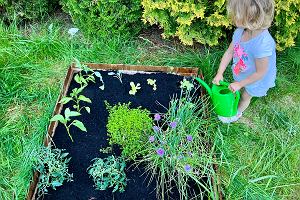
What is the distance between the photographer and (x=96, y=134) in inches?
119

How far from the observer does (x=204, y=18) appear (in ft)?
11.5

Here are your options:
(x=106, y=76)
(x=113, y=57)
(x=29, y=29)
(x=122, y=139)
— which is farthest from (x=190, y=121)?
(x=29, y=29)

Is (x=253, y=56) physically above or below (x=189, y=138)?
above

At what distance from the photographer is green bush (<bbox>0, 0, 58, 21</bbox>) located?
396 centimetres

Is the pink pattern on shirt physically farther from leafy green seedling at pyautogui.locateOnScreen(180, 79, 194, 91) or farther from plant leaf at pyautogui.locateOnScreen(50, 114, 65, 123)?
plant leaf at pyautogui.locateOnScreen(50, 114, 65, 123)

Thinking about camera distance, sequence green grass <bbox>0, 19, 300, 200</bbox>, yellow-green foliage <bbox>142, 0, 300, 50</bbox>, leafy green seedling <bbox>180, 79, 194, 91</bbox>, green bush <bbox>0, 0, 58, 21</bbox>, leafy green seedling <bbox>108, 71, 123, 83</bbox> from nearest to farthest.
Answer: green grass <bbox>0, 19, 300, 200</bbox>
leafy green seedling <bbox>180, 79, 194, 91</bbox>
yellow-green foliage <bbox>142, 0, 300, 50</bbox>
leafy green seedling <bbox>108, 71, 123, 83</bbox>
green bush <bbox>0, 0, 58, 21</bbox>

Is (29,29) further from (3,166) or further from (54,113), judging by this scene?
(3,166)

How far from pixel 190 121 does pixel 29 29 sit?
2.19 metres

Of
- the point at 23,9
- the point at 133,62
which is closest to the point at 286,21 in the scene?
the point at 133,62

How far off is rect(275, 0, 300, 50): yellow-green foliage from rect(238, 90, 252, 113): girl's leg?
2.30 ft

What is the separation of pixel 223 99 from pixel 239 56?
35cm

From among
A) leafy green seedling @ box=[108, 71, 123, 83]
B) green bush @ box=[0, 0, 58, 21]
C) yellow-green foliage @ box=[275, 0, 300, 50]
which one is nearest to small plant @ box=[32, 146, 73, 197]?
leafy green seedling @ box=[108, 71, 123, 83]

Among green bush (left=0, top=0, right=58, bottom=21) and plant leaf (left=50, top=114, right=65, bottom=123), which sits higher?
green bush (left=0, top=0, right=58, bottom=21)

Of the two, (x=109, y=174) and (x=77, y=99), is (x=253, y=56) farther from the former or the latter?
(x=77, y=99)
